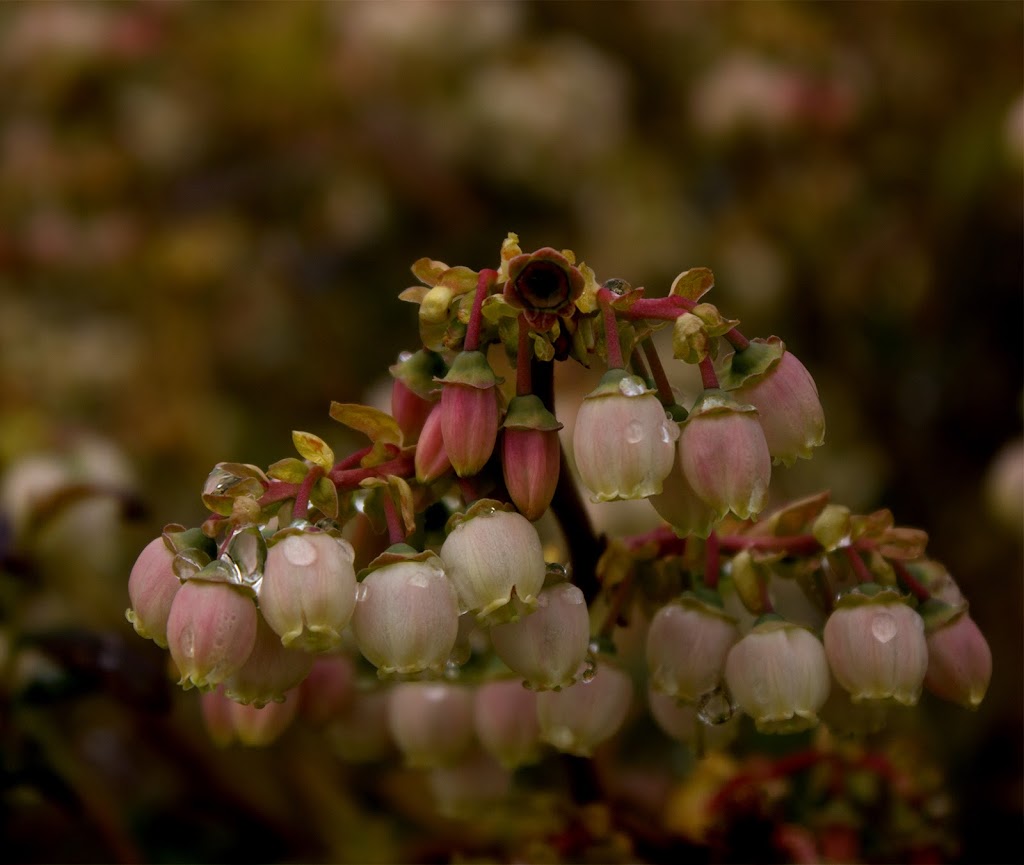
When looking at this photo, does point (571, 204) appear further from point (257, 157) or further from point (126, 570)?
point (126, 570)

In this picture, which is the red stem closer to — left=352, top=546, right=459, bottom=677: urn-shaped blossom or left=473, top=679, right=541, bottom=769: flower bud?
left=352, top=546, right=459, bottom=677: urn-shaped blossom

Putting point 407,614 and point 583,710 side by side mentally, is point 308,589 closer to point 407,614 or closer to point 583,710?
point 407,614

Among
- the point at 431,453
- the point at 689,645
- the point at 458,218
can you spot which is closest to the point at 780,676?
the point at 689,645

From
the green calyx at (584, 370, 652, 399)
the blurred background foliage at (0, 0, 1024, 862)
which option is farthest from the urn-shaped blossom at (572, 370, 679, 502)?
the blurred background foliage at (0, 0, 1024, 862)

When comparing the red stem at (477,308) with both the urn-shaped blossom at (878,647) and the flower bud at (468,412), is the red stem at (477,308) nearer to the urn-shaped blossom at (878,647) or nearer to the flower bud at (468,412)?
the flower bud at (468,412)

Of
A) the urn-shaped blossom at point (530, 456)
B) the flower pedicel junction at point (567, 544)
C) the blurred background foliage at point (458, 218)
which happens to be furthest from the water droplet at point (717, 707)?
the blurred background foliage at point (458, 218)

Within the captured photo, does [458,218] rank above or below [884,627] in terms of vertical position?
below
